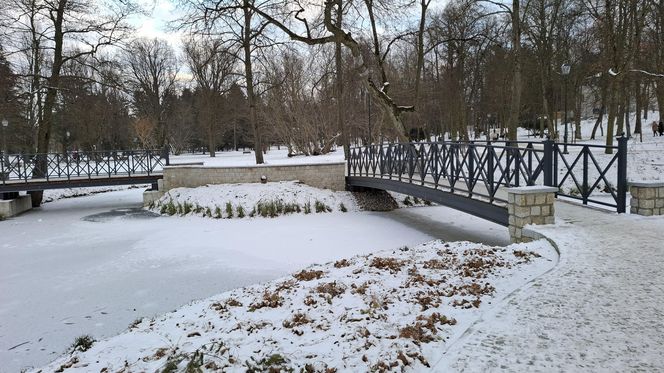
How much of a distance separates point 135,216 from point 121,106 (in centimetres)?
3474

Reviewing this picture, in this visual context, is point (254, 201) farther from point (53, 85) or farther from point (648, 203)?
point (648, 203)

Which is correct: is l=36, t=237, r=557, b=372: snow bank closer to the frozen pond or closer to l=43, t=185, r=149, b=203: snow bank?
the frozen pond

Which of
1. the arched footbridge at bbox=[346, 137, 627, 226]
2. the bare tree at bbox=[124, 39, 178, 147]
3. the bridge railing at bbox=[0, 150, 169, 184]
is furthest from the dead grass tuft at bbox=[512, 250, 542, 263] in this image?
the bare tree at bbox=[124, 39, 178, 147]

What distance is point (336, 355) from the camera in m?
3.06

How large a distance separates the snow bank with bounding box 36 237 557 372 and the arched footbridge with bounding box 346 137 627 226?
2.41 m

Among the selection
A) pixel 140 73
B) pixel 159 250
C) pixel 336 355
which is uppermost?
pixel 140 73

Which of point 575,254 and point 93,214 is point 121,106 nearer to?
point 93,214

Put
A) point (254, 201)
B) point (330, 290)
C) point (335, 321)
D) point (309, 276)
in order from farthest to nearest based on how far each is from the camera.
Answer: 1. point (254, 201)
2. point (309, 276)
3. point (330, 290)
4. point (335, 321)

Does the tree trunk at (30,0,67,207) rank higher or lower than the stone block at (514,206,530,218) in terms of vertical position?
higher

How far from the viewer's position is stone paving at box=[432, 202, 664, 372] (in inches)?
111

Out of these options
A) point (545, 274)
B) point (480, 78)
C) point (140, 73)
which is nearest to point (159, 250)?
point (545, 274)

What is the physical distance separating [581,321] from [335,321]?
182 centimetres

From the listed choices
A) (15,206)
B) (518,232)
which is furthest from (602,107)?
(15,206)

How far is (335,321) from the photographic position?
3.69m
